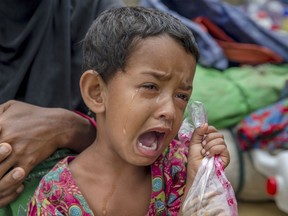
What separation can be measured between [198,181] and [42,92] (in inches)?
27.0

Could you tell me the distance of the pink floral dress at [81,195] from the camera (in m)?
1.52

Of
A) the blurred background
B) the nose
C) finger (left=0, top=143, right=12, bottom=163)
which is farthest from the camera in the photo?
the blurred background

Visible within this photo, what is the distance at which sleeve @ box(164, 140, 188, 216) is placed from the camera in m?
1.59

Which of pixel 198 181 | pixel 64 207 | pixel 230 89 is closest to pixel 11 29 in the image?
pixel 64 207

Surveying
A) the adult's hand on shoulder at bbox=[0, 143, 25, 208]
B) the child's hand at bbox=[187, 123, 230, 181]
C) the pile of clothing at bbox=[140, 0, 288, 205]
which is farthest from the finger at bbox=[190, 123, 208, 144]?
the pile of clothing at bbox=[140, 0, 288, 205]

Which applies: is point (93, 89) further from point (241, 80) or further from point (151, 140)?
point (241, 80)

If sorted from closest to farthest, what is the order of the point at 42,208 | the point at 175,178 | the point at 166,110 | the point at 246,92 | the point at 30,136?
the point at 166,110, the point at 42,208, the point at 175,178, the point at 30,136, the point at 246,92

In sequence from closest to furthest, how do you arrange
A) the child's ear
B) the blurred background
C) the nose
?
the nose, the child's ear, the blurred background

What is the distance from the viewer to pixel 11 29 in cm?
201

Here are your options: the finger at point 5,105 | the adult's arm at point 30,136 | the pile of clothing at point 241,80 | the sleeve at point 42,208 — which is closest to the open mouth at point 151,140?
the sleeve at point 42,208

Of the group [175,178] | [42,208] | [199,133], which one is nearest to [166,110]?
[199,133]

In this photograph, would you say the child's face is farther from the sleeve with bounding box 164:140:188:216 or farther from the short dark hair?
the sleeve with bounding box 164:140:188:216

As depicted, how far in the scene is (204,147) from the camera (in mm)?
1520

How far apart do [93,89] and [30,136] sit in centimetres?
31
